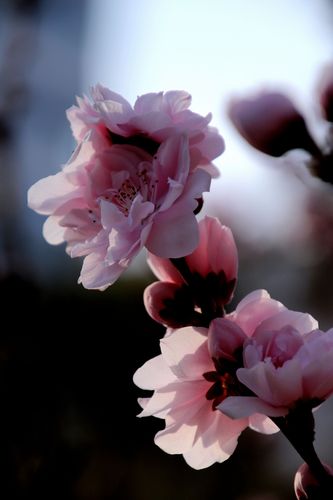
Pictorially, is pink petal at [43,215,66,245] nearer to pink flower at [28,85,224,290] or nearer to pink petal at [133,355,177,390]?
pink flower at [28,85,224,290]

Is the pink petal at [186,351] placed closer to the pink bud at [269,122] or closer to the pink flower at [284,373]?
the pink flower at [284,373]

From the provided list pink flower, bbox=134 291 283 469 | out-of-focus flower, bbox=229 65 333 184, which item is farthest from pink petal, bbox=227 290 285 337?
out-of-focus flower, bbox=229 65 333 184

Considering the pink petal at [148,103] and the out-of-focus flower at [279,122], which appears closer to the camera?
the pink petal at [148,103]

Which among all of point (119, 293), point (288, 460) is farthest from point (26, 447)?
point (288, 460)

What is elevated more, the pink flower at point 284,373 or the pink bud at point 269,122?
the pink bud at point 269,122

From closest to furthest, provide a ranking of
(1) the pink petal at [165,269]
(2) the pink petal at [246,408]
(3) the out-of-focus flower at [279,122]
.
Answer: (2) the pink petal at [246,408] < (1) the pink petal at [165,269] < (3) the out-of-focus flower at [279,122]

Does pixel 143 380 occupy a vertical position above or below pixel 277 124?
below

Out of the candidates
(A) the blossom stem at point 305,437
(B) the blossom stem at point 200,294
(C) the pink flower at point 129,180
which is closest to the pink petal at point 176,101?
(C) the pink flower at point 129,180

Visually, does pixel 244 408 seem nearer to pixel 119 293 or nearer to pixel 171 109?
pixel 171 109
